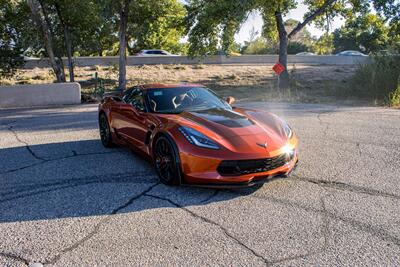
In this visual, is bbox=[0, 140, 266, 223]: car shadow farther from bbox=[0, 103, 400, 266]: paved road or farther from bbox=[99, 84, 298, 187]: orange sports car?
bbox=[99, 84, 298, 187]: orange sports car

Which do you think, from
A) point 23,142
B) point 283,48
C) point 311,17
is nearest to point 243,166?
point 23,142

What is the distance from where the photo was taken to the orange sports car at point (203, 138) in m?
4.25

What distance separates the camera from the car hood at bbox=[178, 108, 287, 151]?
14.5ft

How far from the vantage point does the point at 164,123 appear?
4906mm

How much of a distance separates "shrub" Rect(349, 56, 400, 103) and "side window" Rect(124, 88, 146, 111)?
11515mm

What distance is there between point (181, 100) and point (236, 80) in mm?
18762

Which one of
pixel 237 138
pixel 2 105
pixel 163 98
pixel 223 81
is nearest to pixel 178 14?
pixel 223 81

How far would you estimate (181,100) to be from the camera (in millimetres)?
5695

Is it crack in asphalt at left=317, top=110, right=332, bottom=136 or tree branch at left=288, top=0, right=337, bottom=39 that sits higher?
tree branch at left=288, top=0, right=337, bottom=39

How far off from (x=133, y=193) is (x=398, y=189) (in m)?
3.21

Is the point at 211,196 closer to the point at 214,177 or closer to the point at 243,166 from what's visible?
the point at 214,177

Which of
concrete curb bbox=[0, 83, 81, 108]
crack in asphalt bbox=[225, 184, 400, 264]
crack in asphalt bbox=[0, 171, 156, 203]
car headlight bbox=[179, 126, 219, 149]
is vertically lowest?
crack in asphalt bbox=[225, 184, 400, 264]

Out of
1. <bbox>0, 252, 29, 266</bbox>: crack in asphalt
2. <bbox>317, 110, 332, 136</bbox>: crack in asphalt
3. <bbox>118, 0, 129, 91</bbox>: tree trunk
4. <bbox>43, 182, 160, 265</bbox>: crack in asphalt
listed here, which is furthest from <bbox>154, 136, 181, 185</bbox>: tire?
<bbox>118, 0, 129, 91</bbox>: tree trunk

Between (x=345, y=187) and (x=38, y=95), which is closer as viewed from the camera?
(x=345, y=187)
